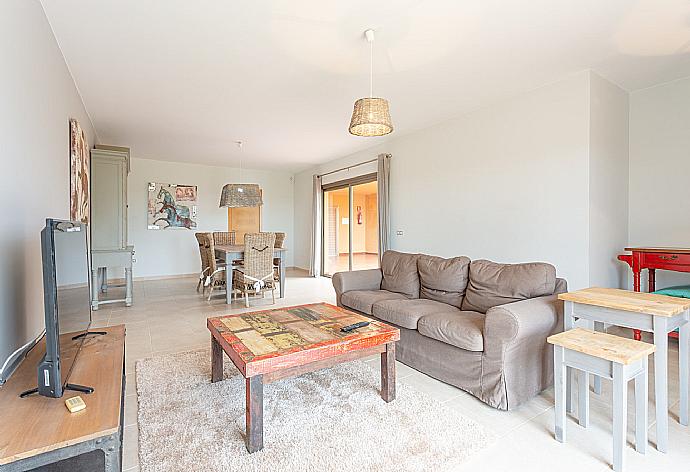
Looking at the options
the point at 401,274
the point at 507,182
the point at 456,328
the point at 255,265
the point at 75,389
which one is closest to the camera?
the point at 75,389

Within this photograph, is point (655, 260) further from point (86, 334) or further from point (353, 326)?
point (86, 334)

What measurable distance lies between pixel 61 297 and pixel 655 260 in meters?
4.49

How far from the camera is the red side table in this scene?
3.20 metres

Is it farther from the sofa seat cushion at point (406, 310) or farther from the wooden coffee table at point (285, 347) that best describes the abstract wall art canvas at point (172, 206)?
the sofa seat cushion at point (406, 310)

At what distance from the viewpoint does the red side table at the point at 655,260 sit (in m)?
3.20

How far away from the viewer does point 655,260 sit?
11.1 feet

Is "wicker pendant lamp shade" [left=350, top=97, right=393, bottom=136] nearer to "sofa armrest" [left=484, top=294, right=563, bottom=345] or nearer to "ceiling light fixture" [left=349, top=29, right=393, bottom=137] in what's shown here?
"ceiling light fixture" [left=349, top=29, right=393, bottom=137]

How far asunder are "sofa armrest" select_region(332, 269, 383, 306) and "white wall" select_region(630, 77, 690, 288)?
295 cm

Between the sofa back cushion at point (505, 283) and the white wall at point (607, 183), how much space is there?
4.09 feet

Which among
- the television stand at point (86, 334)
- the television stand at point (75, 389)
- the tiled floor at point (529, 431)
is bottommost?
the tiled floor at point (529, 431)

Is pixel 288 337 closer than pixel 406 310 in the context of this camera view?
Yes

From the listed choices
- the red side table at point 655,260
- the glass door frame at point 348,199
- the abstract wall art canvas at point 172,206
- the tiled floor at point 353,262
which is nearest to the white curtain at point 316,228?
the glass door frame at point 348,199

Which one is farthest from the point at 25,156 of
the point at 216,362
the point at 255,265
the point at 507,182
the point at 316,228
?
the point at 316,228

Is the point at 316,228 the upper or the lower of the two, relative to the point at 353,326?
upper
